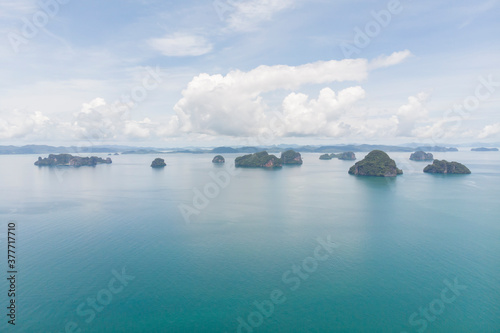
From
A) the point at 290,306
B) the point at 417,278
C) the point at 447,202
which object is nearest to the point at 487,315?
the point at 417,278

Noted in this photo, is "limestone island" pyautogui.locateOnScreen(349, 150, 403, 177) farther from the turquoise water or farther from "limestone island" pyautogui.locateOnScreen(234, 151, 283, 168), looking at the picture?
"limestone island" pyautogui.locateOnScreen(234, 151, 283, 168)

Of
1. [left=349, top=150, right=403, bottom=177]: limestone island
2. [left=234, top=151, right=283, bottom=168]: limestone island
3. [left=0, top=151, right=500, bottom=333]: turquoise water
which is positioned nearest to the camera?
[left=0, top=151, right=500, bottom=333]: turquoise water

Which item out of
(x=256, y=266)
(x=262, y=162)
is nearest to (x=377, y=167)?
(x=262, y=162)

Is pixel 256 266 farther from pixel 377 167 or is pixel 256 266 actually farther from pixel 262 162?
pixel 262 162

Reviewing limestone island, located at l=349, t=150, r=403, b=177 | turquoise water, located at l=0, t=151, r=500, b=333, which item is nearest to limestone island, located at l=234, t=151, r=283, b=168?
limestone island, located at l=349, t=150, r=403, b=177

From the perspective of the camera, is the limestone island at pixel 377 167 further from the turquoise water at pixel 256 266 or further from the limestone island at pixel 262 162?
the limestone island at pixel 262 162

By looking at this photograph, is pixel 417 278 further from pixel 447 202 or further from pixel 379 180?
pixel 379 180
